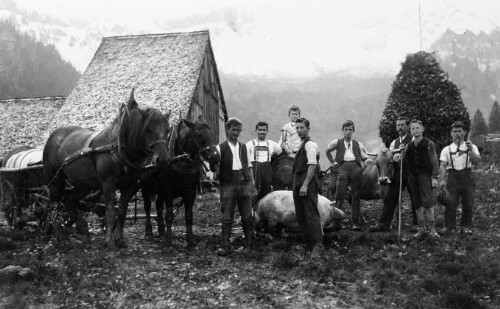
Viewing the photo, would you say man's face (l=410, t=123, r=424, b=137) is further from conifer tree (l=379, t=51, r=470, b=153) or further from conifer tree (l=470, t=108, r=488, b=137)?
conifer tree (l=470, t=108, r=488, b=137)

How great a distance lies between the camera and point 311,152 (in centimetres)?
689

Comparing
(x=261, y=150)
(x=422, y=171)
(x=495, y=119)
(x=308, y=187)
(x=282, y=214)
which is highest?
(x=495, y=119)

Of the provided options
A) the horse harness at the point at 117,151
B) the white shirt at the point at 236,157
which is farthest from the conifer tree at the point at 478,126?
the horse harness at the point at 117,151

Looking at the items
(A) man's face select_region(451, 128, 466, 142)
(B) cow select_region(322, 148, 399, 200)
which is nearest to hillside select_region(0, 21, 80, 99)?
(B) cow select_region(322, 148, 399, 200)

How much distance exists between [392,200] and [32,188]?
752cm

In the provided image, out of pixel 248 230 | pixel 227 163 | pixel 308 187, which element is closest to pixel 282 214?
pixel 248 230

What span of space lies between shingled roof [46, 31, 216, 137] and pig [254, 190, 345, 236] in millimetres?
10149

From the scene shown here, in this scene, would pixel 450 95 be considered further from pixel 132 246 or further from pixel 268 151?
pixel 132 246

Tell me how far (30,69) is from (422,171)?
258ft

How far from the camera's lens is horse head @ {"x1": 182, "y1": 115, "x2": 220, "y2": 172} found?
6.89 metres

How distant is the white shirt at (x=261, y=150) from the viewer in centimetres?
881

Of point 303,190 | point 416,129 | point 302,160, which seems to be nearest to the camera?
point 303,190

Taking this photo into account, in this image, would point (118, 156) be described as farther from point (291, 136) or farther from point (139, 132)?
point (291, 136)

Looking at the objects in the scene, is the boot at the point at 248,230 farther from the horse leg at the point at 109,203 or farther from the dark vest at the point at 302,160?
the horse leg at the point at 109,203
